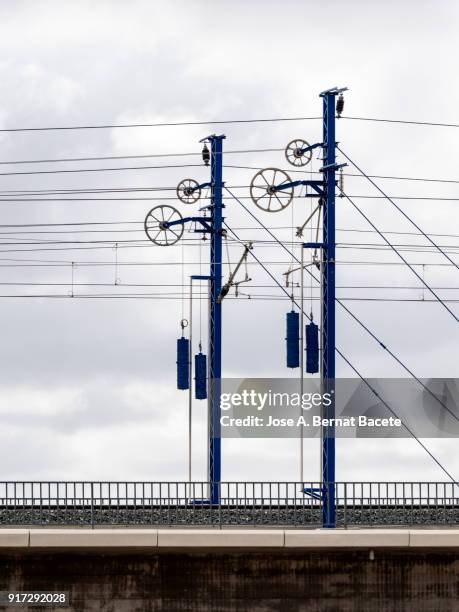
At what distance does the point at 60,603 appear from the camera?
31141 mm

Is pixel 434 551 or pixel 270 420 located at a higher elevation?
pixel 270 420

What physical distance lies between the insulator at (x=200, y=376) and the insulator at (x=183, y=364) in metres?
0.24

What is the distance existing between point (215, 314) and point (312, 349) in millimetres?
7308

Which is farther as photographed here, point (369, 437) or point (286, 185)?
point (369, 437)

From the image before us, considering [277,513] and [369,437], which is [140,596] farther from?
[369,437]

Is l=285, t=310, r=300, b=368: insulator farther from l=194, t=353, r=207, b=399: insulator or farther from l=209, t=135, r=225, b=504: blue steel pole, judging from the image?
l=194, t=353, r=207, b=399: insulator

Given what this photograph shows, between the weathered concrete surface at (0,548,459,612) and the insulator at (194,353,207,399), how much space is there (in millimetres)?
9727

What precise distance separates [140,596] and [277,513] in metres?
4.88

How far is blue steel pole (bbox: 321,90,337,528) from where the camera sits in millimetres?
32875

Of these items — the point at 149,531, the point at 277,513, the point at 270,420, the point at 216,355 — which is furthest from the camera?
the point at 216,355

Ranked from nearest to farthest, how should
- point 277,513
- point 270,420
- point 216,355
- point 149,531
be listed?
1. point 149,531
2. point 277,513
3. point 270,420
4. point 216,355

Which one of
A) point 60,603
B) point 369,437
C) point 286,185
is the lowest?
point 60,603

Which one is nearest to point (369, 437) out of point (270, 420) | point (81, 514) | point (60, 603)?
point (270, 420)

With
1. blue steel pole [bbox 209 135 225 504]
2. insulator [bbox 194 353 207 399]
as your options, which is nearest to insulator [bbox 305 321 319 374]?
blue steel pole [bbox 209 135 225 504]
